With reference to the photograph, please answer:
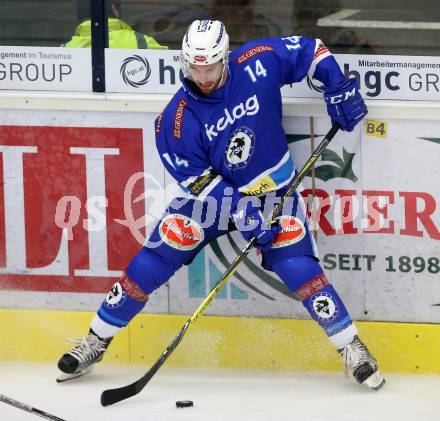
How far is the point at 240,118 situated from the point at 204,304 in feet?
2.35

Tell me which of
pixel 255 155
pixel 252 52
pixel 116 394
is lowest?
pixel 116 394

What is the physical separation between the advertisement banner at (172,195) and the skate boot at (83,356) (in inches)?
10.5

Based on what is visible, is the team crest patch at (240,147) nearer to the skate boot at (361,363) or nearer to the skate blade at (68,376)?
the skate boot at (361,363)

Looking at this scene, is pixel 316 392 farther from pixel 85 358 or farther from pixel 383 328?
pixel 85 358

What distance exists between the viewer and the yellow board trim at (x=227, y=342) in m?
5.58

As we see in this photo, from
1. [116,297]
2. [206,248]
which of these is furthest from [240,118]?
[116,297]

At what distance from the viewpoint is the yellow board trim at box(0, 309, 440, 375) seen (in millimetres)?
5578

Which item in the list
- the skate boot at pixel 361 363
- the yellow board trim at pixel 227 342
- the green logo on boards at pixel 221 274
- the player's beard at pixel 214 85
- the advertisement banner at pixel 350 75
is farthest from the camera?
the green logo on boards at pixel 221 274

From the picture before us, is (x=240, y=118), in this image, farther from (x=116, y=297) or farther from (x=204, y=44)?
(x=116, y=297)

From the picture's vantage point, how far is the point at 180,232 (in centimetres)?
540

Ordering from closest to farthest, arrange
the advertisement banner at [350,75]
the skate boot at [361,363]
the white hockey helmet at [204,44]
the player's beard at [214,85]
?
the white hockey helmet at [204,44], the player's beard at [214,85], the skate boot at [361,363], the advertisement banner at [350,75]

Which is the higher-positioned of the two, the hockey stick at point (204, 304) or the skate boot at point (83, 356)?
the hockey stick at point (204, 304)

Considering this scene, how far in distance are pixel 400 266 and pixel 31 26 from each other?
1.77 metres

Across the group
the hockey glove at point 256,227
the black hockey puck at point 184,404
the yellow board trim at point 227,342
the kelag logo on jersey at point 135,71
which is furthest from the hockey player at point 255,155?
the black hockey puck at point 184,404
